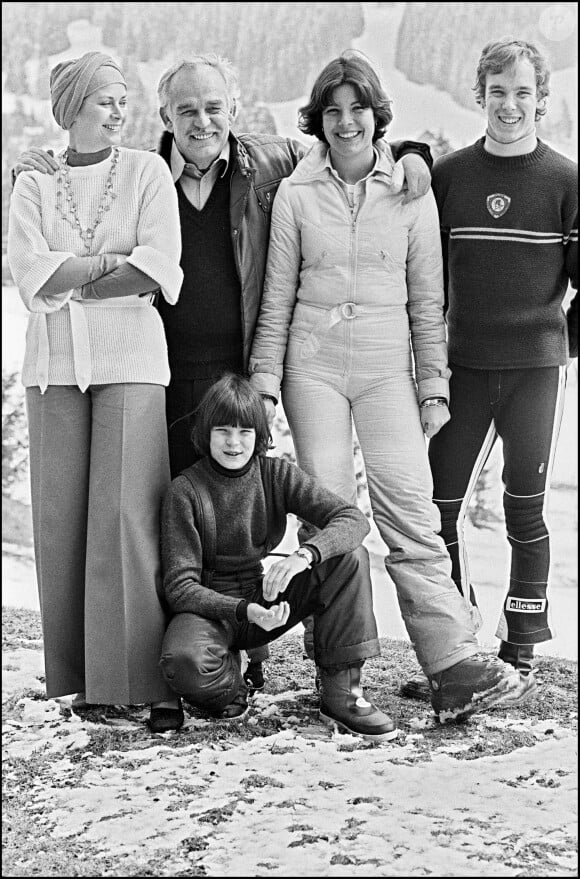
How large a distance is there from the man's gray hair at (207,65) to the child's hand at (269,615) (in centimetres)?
119

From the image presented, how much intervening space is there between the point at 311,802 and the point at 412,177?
1.40 m

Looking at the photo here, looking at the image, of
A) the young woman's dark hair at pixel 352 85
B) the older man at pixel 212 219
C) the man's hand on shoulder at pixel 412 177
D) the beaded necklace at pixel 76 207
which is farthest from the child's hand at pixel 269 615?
the young woman's dark hair at pixel 352 85

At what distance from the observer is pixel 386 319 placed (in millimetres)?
2592

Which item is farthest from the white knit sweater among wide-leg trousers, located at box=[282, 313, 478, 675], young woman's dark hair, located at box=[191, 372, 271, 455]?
wide-leg trousers, located at box=[282, 313, 478, 675]

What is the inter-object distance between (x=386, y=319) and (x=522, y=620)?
856 millimetres

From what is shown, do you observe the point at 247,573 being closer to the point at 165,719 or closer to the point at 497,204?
the point at 165,719

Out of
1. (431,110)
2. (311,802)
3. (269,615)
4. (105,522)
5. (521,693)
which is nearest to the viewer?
(311,802)

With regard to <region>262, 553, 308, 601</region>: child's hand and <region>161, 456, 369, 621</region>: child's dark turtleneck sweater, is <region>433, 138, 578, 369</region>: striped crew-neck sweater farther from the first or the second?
<region>262, 553, 308, 601</region>: child's hand

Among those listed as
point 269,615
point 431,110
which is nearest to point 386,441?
point 269,615

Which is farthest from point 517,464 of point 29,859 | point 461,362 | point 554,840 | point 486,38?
point 486,38

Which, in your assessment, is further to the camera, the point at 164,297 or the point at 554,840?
the point at 164,297

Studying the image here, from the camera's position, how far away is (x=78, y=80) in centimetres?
245

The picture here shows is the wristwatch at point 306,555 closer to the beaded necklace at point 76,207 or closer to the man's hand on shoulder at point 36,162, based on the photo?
the beaded necklace at point 76,207

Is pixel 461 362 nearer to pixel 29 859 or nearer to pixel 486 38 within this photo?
pixel 29 859
